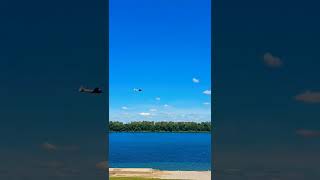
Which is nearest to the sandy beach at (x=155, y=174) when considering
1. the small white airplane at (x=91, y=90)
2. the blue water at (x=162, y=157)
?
the blue water at (x=162, y=157)

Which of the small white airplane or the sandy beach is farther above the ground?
the small white airplane

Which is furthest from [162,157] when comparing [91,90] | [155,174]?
[91,90]

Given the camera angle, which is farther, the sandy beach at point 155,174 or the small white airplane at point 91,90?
the sandy beach at point 155,174

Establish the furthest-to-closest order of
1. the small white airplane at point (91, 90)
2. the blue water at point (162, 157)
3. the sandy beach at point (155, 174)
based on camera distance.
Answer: the blue water at point (162, 157) < the sandy beach at point (155, 174) < the small white airplane at point (91, 90)

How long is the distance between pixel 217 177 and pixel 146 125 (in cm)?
7271

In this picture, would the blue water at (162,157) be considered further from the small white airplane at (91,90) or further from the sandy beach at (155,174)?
the small white airplane at (91,90)

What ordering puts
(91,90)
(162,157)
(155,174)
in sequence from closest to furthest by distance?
(91,90), (155,174), (162,157)

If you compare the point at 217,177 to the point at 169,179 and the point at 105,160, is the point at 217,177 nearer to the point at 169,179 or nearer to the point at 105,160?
the point at 105,160

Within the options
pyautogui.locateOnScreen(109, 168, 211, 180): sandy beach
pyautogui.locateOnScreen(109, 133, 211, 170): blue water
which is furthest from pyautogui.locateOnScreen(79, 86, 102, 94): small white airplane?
pyautogui.locateOnScreen(109, 133, 211, 170): blue water

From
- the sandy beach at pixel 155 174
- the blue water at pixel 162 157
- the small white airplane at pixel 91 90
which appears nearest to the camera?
the small white airplane at pixel 91 90

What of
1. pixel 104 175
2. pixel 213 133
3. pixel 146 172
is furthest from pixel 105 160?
pixel 146 172

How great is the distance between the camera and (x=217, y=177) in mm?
11594

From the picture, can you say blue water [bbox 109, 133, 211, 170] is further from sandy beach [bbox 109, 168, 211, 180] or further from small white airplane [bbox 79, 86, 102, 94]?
small white airplane [bbox 79, 86, 102, 94]

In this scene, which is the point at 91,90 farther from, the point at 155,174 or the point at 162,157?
the point at 162,157
